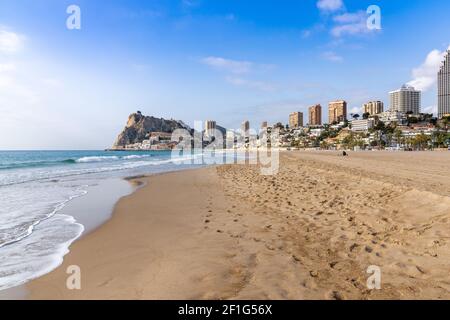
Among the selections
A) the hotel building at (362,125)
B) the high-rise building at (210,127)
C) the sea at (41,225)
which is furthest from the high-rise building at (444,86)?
the sea at (41,225)

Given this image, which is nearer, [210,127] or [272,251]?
[272,251]

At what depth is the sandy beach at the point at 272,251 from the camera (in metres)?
3.21

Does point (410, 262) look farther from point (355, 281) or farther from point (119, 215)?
point (119, 215)

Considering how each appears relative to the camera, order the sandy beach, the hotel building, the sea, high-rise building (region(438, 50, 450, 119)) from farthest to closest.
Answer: high-rise building (region(438, 50, 450, 119)) → the hotel building → the sea → the sandy beach

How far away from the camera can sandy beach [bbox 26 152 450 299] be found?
10.5 ft

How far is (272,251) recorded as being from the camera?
14.6 ft


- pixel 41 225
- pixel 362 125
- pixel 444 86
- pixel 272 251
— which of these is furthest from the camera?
pixel 444 86

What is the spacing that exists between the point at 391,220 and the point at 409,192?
216cm

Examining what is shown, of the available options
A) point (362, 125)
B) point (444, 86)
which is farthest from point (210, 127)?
point (444, 86)

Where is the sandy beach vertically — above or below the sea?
above

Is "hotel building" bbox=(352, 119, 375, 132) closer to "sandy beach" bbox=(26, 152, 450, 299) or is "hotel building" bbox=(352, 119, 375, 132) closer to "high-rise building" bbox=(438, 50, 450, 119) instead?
"high-rise building" bbox=(438, 50, 450, 119)

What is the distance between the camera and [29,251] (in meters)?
4.88

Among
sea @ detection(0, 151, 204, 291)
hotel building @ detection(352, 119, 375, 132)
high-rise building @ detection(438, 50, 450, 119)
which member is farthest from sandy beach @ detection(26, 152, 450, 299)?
high-rise building @ detection(438, 50, 450, 119)

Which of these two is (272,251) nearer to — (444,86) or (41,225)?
(41,225)
